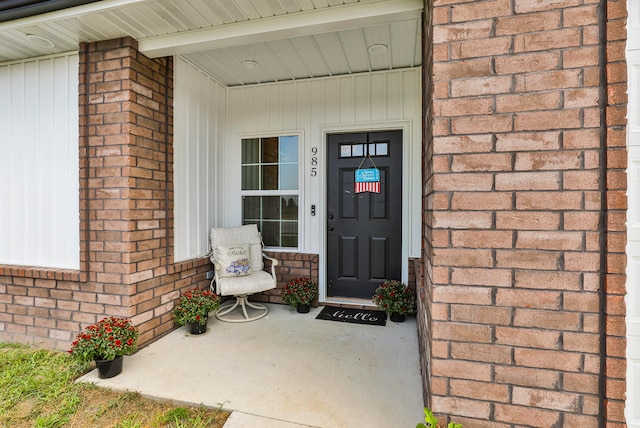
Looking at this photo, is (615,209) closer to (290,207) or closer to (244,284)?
(244,284)

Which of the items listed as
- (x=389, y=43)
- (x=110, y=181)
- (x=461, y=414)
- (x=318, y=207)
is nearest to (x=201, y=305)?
(x=110, y=181)

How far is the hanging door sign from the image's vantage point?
343cm

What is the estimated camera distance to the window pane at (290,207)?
Answer: 366 centimetres

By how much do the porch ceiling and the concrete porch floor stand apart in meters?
2.36

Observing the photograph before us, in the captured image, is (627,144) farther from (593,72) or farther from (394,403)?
(394,403)

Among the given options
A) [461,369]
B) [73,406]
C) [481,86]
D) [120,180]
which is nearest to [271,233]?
[120,180]

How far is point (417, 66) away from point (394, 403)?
9.75 feet

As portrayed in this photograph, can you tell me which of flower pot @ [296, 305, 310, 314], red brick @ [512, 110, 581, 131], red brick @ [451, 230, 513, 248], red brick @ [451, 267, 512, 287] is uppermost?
red brick @ [512, 110, 581, 131]

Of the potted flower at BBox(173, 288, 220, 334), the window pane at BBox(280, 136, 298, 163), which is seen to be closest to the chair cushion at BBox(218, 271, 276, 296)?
the potted flower at BBox(173, 288, 220, 334)

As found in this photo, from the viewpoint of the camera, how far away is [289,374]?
7.01ft

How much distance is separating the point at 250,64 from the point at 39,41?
5.40 ft

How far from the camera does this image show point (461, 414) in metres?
1.40

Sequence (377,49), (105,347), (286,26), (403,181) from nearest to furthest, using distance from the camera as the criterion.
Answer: (105,347) < (286,26) < (377,49) < (403,181)

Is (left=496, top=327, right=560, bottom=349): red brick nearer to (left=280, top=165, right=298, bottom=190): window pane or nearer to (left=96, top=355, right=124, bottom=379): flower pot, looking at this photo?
(left=96, top=355, right=124, bottom=379): flower pot
